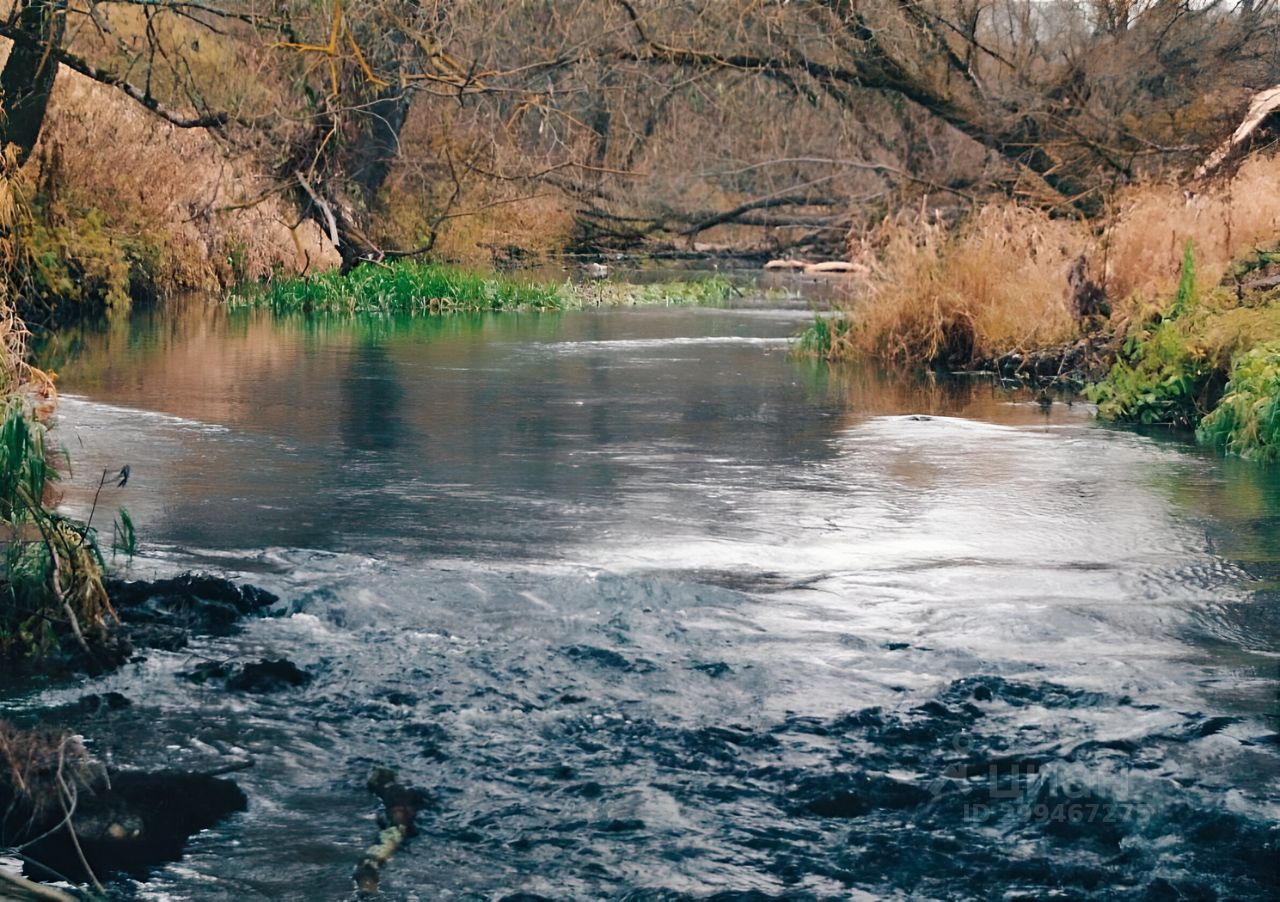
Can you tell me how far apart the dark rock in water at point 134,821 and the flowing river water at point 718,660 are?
0.14 m

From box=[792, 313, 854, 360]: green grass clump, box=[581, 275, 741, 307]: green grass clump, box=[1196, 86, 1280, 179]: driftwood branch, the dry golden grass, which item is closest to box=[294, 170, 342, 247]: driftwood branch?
the dry golden grass

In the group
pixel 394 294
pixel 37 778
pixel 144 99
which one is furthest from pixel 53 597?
pixel 394 294

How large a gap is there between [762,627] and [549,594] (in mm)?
1000

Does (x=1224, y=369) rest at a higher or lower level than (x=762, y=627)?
higher

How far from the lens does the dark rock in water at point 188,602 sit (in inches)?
259

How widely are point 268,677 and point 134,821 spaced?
129 centimetres

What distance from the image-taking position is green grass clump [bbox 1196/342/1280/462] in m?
11.4

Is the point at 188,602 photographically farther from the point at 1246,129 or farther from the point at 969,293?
the point at 1246,129

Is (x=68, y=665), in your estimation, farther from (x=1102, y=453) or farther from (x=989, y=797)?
(x=1102, y=453)

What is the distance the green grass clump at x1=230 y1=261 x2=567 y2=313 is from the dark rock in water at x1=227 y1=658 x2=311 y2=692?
66.3 ft

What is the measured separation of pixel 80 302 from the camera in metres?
23.6

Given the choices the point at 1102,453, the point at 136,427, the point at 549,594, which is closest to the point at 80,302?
the point at 136,427

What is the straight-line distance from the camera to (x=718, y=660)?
6.23 metres

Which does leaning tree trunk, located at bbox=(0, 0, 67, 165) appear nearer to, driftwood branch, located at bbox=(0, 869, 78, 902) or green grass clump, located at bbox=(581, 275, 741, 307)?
green grass clump, located at bbox=(581, 275, 741, 307)
